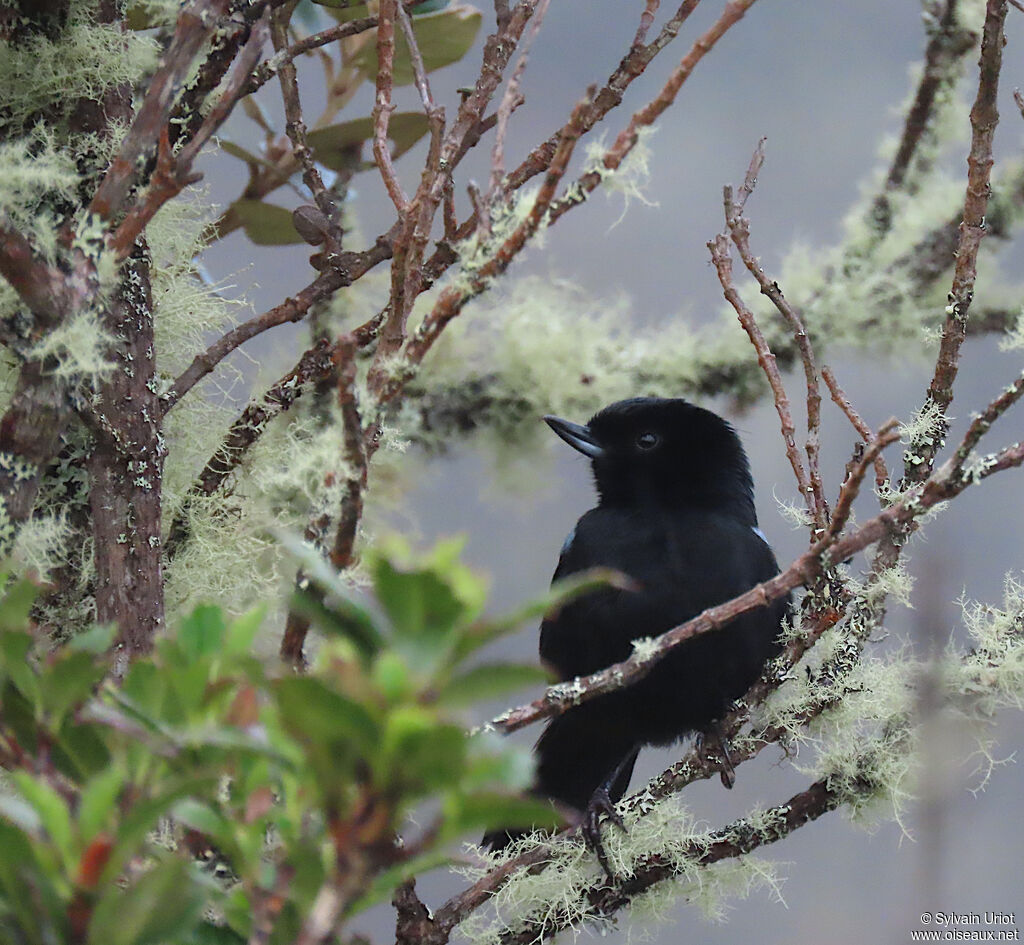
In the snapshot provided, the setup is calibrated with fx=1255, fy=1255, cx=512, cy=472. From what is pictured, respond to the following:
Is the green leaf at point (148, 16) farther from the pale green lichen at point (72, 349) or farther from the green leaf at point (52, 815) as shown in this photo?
the green leaf at point (52, 815)

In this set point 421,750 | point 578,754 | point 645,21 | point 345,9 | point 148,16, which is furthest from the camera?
point 578,754

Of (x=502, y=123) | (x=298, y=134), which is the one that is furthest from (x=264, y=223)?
(x=502, y=123)

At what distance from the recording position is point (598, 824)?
902 millimetres

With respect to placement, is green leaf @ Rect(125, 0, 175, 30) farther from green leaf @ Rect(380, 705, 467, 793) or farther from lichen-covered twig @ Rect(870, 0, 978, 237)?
lichen-covered twig @ Rect(870, 0, 978, 237)

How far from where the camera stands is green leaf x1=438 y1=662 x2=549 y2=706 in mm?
318

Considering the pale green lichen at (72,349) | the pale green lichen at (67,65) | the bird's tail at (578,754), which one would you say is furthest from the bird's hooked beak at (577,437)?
the pale green lichen at (72,349)

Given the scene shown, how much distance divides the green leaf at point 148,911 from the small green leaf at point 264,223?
846mm

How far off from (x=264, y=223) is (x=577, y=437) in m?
0.36

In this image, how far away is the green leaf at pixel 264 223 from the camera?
1.10 m

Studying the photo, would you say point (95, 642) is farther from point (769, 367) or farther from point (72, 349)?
point (769, 367)

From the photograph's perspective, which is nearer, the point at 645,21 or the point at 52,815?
the point at 52,815

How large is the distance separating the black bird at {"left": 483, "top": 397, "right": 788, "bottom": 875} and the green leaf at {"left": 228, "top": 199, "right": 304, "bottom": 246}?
0.30 metres

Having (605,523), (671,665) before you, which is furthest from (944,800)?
(605,523)

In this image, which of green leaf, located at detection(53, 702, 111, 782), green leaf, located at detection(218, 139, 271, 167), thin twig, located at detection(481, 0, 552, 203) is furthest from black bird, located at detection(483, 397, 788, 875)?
green leaf, located at detection(53, 702, 111, 782)
